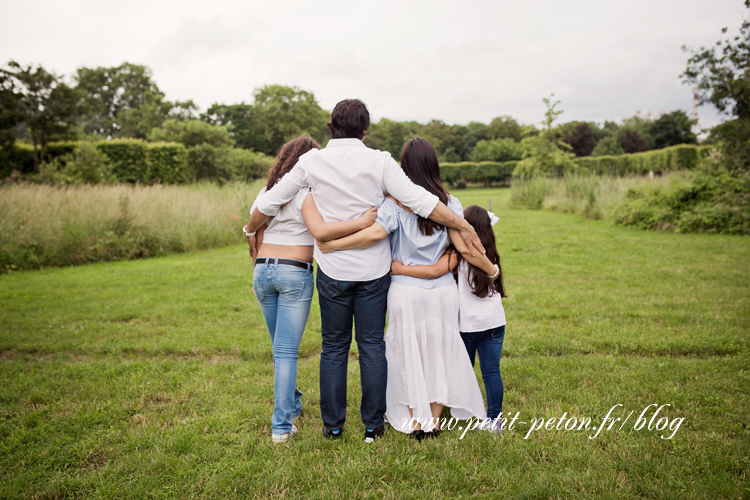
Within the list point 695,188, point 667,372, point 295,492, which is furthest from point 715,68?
point 295,492

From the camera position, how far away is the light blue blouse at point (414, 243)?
2.79 m

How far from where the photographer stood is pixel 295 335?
2879mm

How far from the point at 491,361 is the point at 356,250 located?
3.99 ft

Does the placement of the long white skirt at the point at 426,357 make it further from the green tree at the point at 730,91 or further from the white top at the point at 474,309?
the green tree at the point at 730,91

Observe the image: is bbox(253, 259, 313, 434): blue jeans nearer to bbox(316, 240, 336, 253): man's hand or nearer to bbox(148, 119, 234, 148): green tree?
bbox(316, 240, 336, 253): man's hand

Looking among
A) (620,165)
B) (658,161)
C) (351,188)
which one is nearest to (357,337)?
(351,188)

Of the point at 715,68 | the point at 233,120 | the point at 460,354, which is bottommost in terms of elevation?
the point at 460,354

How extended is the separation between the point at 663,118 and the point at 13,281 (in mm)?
59405

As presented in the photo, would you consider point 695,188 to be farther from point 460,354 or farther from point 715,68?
point 460,354

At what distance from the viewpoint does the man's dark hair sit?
103 inches

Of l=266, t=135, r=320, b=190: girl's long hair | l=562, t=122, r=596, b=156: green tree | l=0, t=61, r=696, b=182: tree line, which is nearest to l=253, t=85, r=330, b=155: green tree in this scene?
l=0, t=61, r=696, b=182: tree line

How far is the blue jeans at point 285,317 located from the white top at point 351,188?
0.24m

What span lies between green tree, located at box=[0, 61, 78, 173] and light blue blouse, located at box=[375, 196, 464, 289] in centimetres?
1878

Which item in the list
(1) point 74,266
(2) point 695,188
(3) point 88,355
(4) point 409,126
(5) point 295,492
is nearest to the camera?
(5) point 295,492
